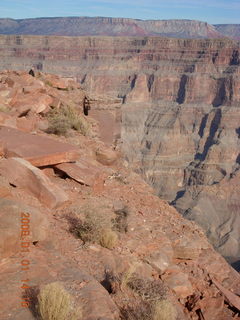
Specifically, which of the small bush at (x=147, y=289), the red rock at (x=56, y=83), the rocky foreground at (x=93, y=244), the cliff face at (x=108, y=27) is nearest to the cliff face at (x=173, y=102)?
the red rock at (x=56, y=83)

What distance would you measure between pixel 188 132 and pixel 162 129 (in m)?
3.94

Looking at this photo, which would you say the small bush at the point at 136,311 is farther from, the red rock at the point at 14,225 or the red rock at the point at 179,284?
the red rock at the point at 14,225

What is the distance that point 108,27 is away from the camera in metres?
146

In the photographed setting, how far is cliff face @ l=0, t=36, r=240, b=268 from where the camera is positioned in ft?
152

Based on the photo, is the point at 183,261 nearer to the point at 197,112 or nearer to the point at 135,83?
the point at 197,112

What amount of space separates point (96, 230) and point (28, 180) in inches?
44.4

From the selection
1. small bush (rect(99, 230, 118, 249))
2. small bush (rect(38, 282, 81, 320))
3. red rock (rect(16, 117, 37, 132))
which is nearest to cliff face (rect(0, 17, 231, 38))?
red rock (rect(16, 117, 37, 132))

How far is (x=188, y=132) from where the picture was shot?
6109cm

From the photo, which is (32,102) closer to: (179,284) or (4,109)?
(4,109)

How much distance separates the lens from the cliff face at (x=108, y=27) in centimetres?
14325

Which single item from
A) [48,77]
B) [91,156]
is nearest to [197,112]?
[48,77]

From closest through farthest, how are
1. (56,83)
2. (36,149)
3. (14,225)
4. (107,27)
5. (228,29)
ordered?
(14,225), (36,149), (56,83), (107,27), (228,29)

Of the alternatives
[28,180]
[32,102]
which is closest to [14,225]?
[28,180]

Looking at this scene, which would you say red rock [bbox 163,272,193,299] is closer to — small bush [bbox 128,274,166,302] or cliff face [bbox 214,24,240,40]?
small bush [bbox 128,274,166,302]
